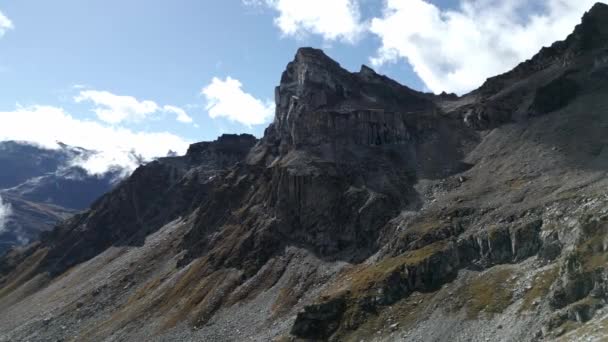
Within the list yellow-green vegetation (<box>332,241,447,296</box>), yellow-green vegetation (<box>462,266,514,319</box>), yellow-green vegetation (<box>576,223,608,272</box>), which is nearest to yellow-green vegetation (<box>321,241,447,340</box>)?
yellow-green vegetation (<box>332,241,447,296</box>)

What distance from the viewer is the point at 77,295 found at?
181875 millimetres

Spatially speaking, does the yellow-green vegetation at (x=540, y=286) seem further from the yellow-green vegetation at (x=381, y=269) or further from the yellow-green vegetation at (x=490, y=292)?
the yellow-green vegetation at (x=381, y=269)

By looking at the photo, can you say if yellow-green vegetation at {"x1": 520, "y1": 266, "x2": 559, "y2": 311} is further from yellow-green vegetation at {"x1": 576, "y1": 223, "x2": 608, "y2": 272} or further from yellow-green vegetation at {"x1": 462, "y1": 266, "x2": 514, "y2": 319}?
yellow-green vegetation at {"x1": 576, "y1": 223, "x2": 608, "y2": 272}

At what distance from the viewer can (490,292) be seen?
91.1m

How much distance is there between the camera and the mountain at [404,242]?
8844 cm

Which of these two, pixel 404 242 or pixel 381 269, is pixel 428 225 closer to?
pixel 404 242

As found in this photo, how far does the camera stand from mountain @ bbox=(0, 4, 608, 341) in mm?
88438

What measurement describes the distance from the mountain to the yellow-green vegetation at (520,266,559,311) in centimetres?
26

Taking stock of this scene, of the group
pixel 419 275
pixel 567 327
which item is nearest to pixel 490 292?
pixel 419 275

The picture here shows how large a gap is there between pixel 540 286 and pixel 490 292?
9129 millimetres

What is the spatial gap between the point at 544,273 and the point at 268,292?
65.0 m

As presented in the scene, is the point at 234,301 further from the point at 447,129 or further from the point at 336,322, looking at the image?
the point at 447,129

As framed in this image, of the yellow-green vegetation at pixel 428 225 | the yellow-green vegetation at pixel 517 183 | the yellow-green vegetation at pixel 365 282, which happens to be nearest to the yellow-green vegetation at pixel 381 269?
the yellow-green vegetation at pixel 365 282

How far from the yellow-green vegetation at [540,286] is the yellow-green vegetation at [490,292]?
11.1 feet
